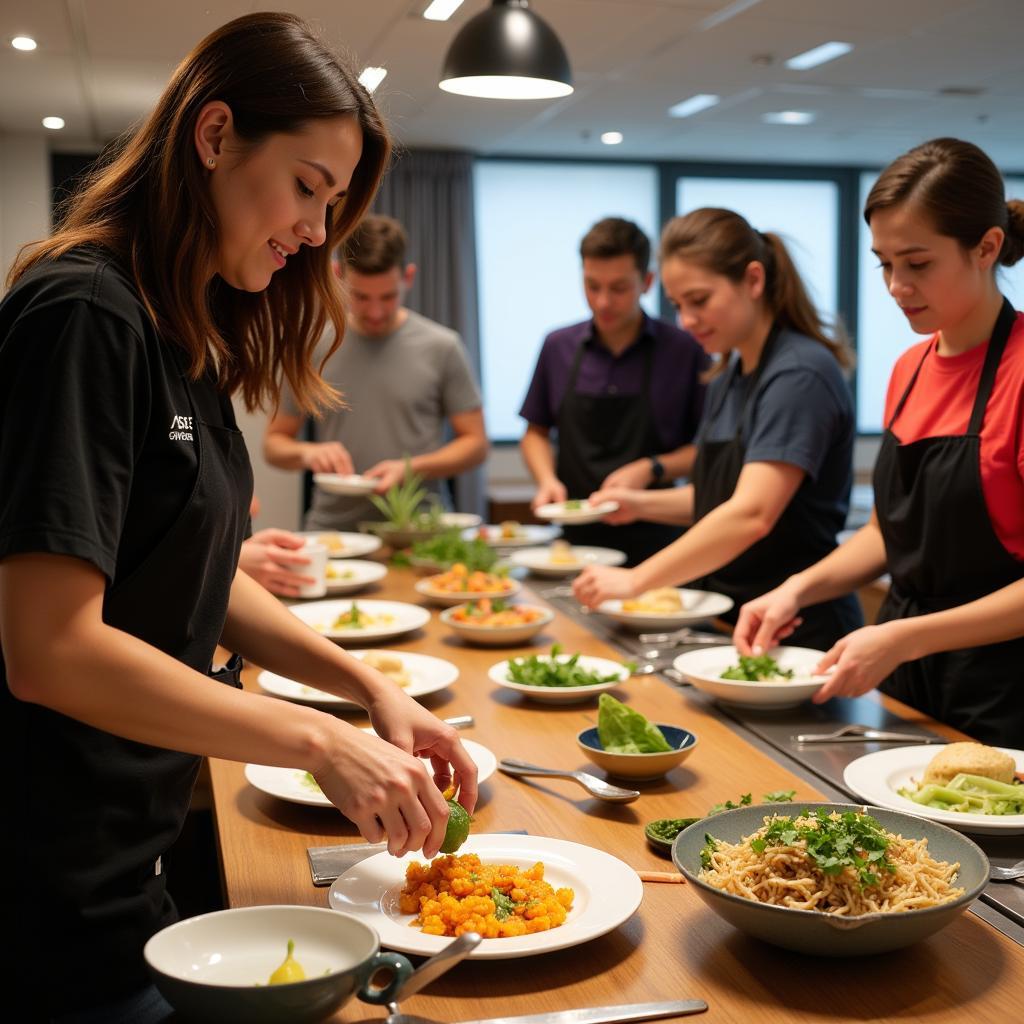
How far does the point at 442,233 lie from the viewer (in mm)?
8148

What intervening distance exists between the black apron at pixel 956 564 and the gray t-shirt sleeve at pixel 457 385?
8.15 feet

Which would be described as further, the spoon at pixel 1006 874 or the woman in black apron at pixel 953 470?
the woman in black apron at pixel 953 470

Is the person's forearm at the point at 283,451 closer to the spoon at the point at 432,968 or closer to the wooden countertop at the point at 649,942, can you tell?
the wooden countertop at the point at 649,942

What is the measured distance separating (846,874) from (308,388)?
1.01 meters

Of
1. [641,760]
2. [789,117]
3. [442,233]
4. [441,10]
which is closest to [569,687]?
[641,760]

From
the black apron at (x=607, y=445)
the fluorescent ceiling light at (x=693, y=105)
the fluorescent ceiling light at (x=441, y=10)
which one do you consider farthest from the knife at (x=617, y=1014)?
the fluorescent ceiling light at (x=693, y=105)

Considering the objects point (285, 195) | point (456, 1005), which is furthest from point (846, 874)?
point (285, 195)

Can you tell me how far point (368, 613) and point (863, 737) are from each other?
1345 mm

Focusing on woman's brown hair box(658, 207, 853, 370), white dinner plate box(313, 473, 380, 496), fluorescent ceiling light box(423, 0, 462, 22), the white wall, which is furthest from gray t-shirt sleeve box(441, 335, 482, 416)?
the white wall

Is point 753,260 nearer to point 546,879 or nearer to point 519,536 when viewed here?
point 519,536

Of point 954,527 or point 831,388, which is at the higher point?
point 831,388

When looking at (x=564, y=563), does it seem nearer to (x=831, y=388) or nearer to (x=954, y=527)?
(x=831, y=388)

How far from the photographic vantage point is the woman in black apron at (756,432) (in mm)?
2758

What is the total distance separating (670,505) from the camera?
371 centimetres
